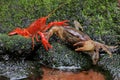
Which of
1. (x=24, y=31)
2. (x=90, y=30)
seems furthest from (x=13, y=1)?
(x=90, y=30)

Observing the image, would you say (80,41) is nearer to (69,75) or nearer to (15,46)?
(69,75)

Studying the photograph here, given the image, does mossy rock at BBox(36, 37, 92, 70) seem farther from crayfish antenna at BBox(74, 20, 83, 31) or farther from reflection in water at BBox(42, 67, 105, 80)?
crayfish antenna at BBox(74, 20, 83, 31)

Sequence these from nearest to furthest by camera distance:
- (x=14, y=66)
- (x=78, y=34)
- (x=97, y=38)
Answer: (x=14, y=66) < (x=78, y=34) < (x=97, y=38)

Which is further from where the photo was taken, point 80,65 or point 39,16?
point 39,16

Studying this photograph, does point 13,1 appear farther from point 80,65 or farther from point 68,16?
point 80,65

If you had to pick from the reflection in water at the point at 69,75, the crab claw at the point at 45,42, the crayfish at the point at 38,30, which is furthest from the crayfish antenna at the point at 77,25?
the reflection in water at the point at 69,75

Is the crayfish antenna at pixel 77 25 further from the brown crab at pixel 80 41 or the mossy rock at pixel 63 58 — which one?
the mossy rock at pixel 63 58
